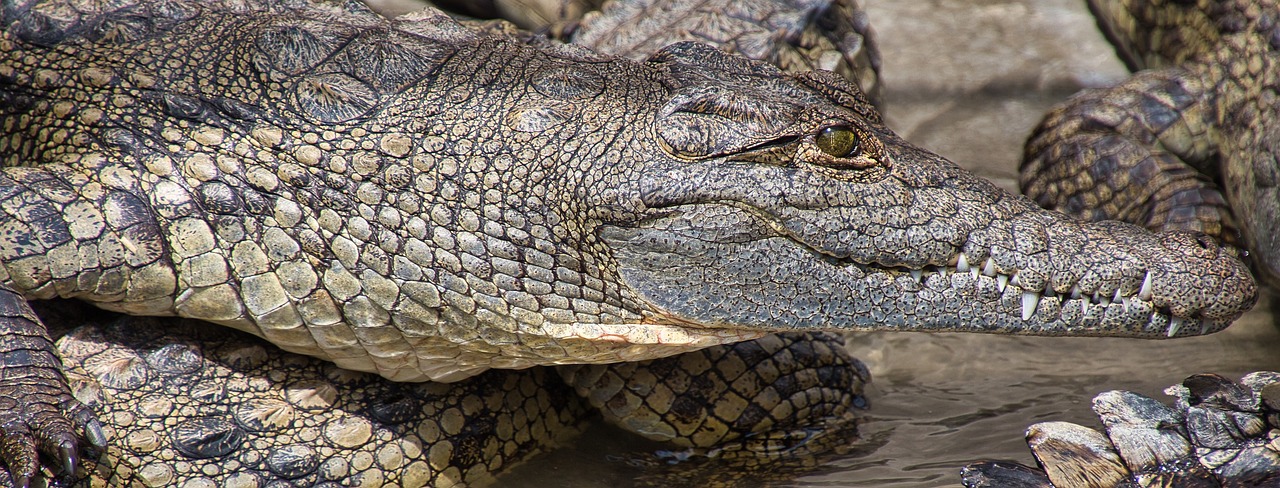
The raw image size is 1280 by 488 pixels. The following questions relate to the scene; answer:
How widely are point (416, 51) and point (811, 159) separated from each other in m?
1.03

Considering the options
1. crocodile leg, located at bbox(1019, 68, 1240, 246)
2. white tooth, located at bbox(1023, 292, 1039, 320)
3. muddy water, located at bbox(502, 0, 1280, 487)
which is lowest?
muddy water, located at bbox(502, 0, 1280, 487)

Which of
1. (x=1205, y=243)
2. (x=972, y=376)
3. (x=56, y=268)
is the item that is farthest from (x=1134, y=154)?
(x=56, y=268)

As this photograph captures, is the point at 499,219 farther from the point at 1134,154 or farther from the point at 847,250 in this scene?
the point at 1134,154

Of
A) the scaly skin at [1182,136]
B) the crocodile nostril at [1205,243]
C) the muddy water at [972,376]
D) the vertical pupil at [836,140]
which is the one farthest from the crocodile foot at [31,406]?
the scaly skin at [1182,136]

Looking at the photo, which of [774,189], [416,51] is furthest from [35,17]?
[774,189]

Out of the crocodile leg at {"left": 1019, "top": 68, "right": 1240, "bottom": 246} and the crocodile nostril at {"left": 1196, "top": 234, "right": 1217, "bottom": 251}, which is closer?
the crocodile nostril at {"left": 1196, "top": 234, "right": 1217, "bottom": 251}

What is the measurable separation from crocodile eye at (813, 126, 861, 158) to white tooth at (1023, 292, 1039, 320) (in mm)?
515

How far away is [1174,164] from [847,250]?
2.13 m

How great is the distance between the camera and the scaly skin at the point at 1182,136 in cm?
393

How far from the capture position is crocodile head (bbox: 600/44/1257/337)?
8.66 ft

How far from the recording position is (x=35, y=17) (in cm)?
303

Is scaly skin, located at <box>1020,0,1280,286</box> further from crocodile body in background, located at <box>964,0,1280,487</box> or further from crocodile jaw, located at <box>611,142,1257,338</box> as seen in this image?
crocodile jaw, located at <box>611,142,1257,338</box>

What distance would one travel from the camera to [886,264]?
2.68 metres

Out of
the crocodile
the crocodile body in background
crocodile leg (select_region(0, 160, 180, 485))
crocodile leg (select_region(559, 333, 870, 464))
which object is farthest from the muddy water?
crocodile leg (select_region(0, 160, 180, 485))
